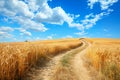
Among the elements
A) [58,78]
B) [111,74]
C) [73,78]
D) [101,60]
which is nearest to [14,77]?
[58,78]

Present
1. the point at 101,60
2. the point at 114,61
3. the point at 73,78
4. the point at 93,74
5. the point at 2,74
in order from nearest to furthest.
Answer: the point at 2,74 < the point at 114,61 < the point at 73,78 < the point at 93,74 < the point at 101,60

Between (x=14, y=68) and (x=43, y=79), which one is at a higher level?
(x=14, y=68)

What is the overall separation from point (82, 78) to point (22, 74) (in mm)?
3440

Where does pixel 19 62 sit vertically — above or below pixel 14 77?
above

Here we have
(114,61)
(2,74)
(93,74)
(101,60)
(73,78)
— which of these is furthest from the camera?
(101,60)

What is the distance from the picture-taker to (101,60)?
11.7 meters

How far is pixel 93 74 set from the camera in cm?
1067

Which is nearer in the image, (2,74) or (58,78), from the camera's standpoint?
(2,74)

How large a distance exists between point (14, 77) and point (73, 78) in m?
3.37

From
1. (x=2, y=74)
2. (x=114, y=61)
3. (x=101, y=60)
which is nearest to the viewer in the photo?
(x=2, y=74)

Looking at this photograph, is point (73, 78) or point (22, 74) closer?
point (22, 74)

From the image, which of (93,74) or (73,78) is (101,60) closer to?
(93,74)

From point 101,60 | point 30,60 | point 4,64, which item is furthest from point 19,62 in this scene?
point 101,60

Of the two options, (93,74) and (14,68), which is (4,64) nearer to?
(14,68)
